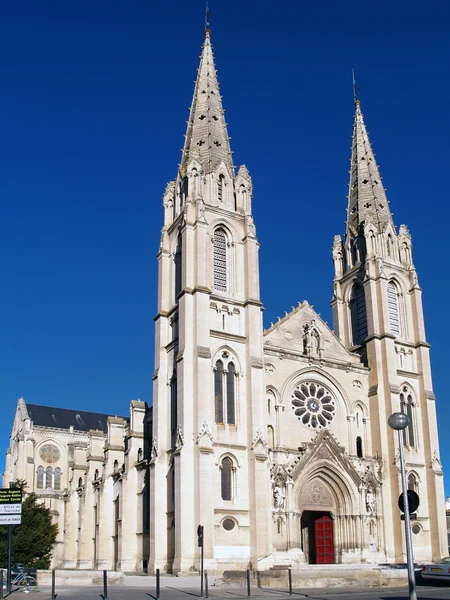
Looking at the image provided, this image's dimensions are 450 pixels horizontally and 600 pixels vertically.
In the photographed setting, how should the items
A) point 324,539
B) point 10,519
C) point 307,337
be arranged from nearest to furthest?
point 10,519 → point 324,539 → point 307,337

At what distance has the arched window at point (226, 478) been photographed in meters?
38.9

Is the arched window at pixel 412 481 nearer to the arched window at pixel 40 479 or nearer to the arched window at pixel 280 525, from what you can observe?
the arched window at pixel 280 525

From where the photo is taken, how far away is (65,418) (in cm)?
8356

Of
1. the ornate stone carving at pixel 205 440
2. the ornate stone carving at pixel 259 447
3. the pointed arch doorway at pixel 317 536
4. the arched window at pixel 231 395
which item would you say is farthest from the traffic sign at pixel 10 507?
the pointed arch doorway at pixel 317 536

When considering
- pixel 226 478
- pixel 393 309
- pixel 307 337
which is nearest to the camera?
pixel 226 478

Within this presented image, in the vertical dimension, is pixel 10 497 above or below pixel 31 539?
above

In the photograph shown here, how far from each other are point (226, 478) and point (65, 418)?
48.6 m

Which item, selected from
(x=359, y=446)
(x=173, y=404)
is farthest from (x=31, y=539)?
(x=359, y=446)

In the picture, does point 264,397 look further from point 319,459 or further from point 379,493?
point 379,493

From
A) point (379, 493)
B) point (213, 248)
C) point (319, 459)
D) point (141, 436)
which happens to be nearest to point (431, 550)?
point (379, 493)

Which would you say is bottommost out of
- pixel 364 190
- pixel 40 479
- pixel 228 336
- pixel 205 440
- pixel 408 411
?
pixel 40 479

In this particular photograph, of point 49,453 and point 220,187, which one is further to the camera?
point 49,453

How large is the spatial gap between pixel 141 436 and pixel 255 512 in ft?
38.5

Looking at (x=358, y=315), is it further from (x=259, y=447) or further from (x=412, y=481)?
(x=259, y=447)
